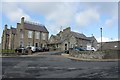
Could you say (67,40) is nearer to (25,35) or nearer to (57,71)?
(25,35)

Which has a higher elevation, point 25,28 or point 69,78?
point 25,28

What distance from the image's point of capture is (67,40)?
67.2 meters

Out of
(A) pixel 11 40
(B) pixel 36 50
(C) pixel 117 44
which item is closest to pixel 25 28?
(A) pixel 11 40

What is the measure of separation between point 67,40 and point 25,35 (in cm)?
1368

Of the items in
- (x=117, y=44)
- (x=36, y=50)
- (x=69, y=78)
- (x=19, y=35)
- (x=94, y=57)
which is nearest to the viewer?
(x=69, y=78)

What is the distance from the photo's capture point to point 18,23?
211 ft

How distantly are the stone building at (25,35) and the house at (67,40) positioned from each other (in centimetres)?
403

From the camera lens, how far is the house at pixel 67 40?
66306 millimetres

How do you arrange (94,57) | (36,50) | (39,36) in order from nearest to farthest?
(94,57), (36,50), (39,36)

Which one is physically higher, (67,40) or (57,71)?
(67,40)

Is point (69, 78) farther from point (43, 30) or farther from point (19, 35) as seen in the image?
point (43, 30)

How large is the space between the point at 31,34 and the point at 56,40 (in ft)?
39.3

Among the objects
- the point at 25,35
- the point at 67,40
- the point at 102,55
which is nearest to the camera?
the point at 102,55

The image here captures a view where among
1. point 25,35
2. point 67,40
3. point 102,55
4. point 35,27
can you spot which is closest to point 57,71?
point 102,55
